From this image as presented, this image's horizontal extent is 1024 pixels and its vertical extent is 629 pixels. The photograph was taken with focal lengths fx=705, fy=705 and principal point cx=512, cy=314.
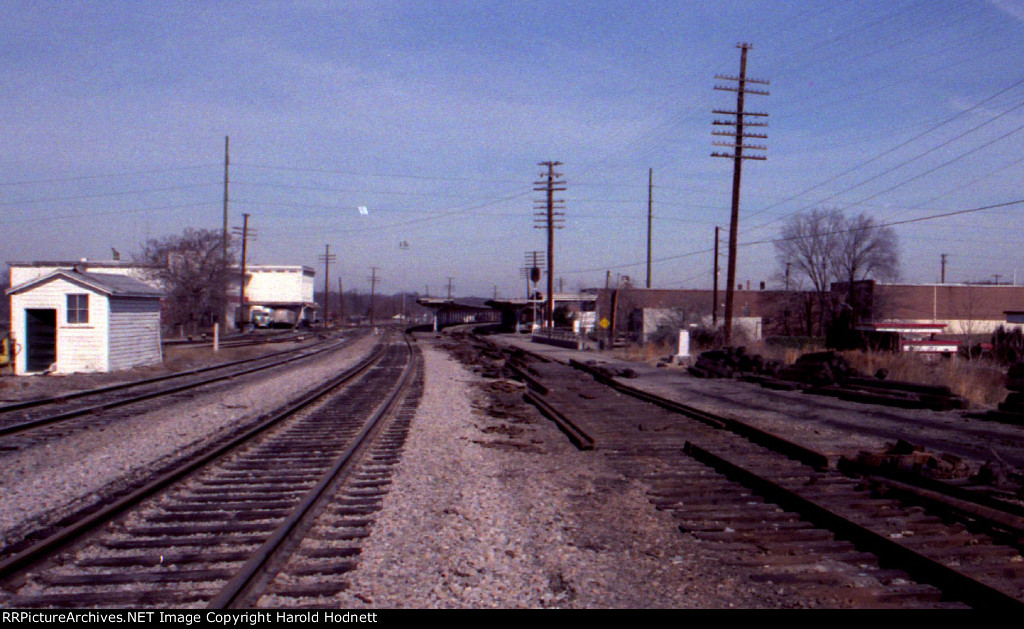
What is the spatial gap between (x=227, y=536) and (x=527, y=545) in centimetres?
247

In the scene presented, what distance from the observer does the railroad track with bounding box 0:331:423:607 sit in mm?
4617

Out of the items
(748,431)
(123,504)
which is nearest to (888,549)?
(748,431)

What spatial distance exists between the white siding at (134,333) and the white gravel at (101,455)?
28.3 ft

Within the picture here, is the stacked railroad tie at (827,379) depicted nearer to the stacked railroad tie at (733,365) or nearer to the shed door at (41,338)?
the stacked railroad tie at (733,365)

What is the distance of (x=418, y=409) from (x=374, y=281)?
11726 centimetres

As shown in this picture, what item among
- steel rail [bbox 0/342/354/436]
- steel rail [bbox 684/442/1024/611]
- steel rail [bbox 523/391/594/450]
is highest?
steel rail [bbox 684/442/1024/611]

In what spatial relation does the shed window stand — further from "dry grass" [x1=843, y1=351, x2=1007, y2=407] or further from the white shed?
"dry grass" [x1=843, y1=351, x2=1007, y2=407]

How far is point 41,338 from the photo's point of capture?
2241 centimetres

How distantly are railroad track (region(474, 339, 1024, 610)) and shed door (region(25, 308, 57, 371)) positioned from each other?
63.9 ft

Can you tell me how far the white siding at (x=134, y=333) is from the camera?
2308cm

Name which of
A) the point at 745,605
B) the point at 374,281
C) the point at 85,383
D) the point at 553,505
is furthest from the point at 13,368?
the point at 374,281

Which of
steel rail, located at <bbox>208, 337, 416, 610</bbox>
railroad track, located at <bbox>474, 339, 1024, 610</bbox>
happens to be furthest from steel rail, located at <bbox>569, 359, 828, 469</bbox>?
steel rail, located at <bbox>208, 337, 416, 610</bbox>

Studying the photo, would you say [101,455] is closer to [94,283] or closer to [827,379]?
[94,283]
